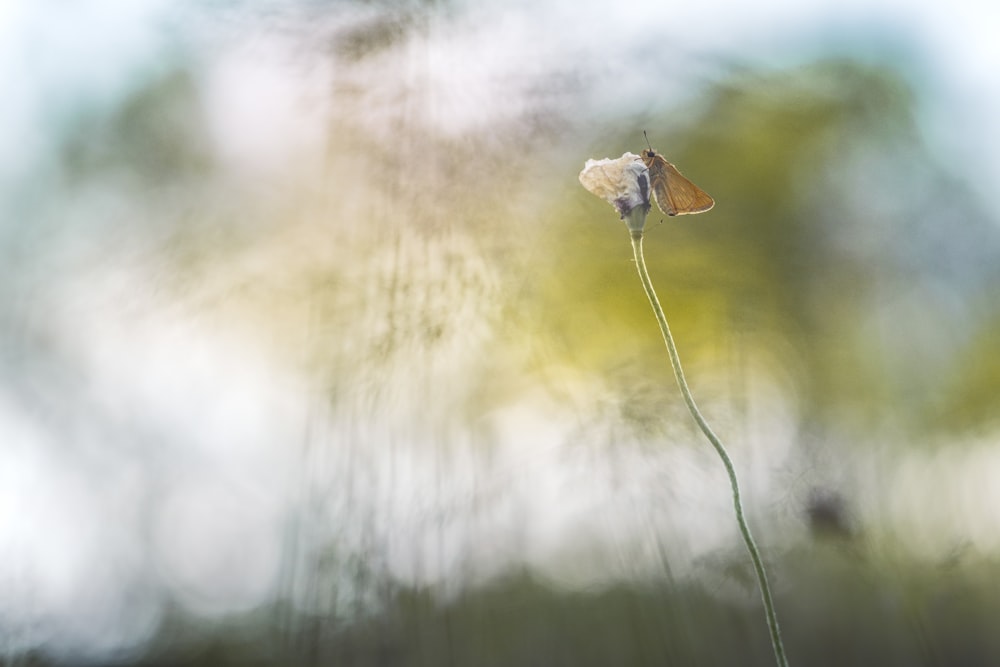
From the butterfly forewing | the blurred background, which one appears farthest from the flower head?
the blurred background

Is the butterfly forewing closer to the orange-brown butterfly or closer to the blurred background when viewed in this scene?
the orange-brown butterfly

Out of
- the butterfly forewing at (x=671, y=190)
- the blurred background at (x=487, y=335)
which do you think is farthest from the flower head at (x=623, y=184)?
the blurred background at (x=487, y=335)

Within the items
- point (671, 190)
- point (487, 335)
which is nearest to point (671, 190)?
point (671, 190)

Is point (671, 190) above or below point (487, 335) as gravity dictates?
below

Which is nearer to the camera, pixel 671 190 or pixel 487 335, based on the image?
pixel 671 190

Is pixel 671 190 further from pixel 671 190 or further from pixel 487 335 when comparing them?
pixel 487 335
